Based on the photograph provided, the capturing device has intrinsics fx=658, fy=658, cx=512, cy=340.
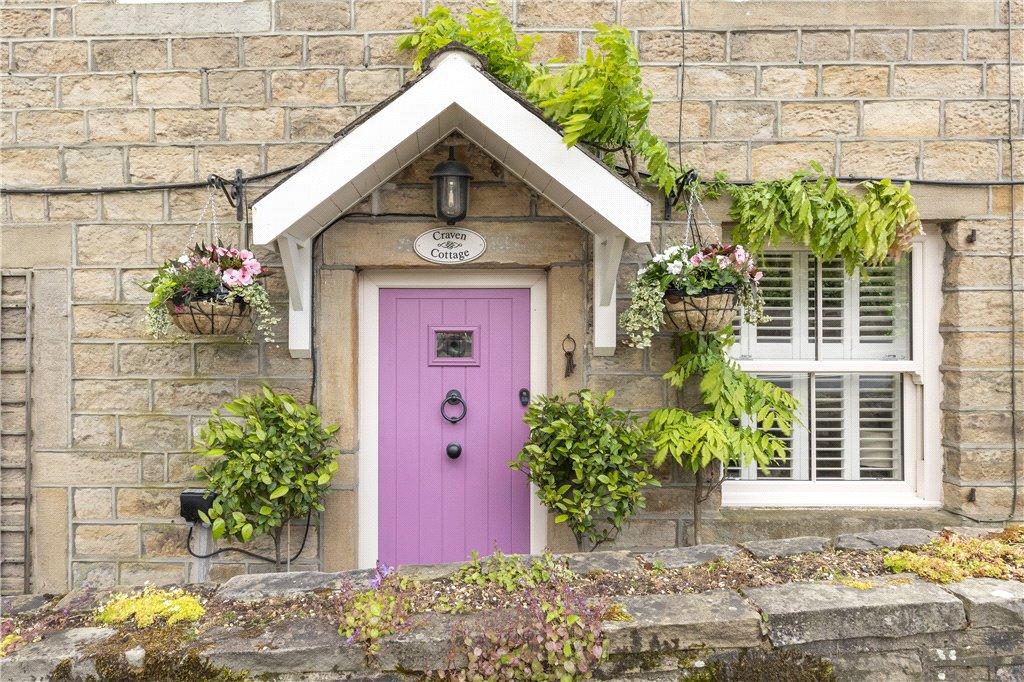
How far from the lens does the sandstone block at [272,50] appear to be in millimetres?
3920

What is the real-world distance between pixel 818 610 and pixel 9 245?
184 inches

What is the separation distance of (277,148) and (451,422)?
6.34 feet

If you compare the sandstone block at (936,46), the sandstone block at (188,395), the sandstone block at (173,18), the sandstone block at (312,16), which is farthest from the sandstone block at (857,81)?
the sandstone block at (188,395)

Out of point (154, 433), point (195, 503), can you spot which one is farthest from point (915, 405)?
point (154, 433)

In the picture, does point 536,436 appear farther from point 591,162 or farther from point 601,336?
point 591,162

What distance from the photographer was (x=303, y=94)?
3920mm

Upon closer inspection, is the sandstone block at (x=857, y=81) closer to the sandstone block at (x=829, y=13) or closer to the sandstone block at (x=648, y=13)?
the sandstone block at (x=829, y=13)

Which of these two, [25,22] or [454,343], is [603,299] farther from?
[25,22]

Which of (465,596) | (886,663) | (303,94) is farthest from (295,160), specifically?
(886,663)

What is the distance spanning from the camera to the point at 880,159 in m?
3.94

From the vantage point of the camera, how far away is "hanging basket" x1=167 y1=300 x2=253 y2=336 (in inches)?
134

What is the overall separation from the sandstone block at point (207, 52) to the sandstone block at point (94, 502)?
2.61 metres

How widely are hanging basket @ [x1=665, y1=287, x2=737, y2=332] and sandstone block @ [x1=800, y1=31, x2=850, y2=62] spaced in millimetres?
1686

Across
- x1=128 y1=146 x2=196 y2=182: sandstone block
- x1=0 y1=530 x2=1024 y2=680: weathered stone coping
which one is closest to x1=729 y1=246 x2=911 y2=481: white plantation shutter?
x1=0 y1=530 x2=1024 y2=680: weathered stone coping
